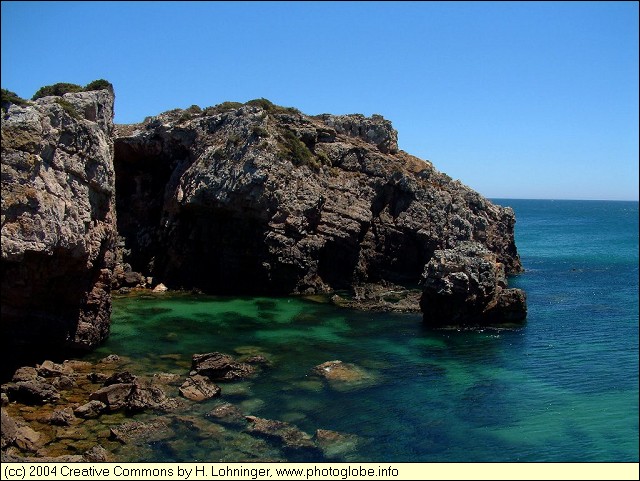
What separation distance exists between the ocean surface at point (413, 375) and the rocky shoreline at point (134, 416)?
40 cm

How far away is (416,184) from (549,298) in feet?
72.5

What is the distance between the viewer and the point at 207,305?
5753cm

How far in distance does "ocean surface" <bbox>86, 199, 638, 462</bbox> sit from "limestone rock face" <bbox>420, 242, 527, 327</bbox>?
6.57 feet

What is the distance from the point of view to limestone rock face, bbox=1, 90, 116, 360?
3077 cm

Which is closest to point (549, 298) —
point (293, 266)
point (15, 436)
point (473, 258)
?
point (473, 258)

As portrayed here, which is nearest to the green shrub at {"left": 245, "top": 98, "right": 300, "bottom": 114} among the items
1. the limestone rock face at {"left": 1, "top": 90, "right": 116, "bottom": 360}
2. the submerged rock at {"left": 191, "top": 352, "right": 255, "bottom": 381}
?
the limestone rock face at {"left": 1, "top": 90, "right": 116, "bottom": 360}

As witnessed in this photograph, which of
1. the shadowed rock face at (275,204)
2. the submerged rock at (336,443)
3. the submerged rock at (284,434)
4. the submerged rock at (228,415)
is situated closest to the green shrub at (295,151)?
the shadowed rock face at (275,204)

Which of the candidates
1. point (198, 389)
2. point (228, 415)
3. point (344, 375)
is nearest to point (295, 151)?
point (344, 375)

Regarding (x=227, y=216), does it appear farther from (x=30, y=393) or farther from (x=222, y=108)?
(x=30, y=393)

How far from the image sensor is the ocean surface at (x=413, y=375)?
86.7 ft

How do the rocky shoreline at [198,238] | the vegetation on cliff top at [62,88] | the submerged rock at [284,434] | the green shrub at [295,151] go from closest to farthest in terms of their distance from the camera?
1. the submerged rock at [284,434]
2. the rocky shoreline at [198,238]
3. the vegetation on cliff top at [62,88]
4. the green shrub at [295,151]

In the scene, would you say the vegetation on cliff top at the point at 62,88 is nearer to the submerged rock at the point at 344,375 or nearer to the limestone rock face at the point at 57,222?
the limestone rock face at the point at 57,222

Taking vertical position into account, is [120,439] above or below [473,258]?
below

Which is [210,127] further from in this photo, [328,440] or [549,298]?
[328,440]
